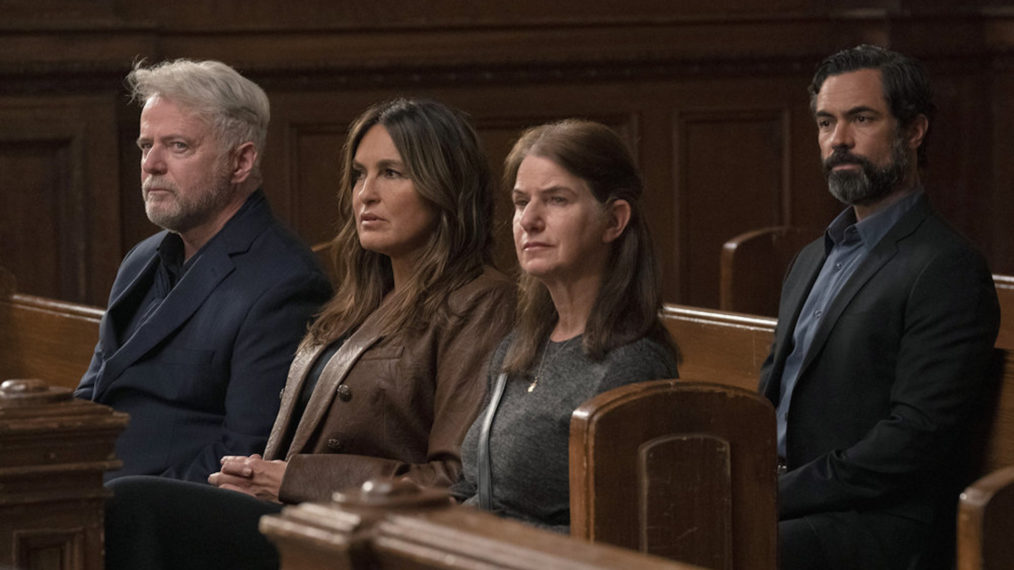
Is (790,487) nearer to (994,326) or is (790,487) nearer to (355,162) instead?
(994,326)

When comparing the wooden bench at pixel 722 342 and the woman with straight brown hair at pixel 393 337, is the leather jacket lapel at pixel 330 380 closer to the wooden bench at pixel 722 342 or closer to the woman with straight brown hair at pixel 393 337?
the woman with straight brown hair at pixel 393 337

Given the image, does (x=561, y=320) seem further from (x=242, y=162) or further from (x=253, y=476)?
(x=242, y=162)

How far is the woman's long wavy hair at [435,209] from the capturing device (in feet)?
9.75

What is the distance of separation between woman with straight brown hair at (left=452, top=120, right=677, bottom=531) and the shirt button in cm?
34

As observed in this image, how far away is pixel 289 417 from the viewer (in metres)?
3.03

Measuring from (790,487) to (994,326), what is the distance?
17.9 inches

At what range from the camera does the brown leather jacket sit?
110 inches

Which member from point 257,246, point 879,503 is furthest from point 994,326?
point 257,246

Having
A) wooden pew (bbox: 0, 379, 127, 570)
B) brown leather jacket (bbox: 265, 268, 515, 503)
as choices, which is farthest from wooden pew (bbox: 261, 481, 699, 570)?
brown leather jacket (bbox: 265, 268, 515, 503)

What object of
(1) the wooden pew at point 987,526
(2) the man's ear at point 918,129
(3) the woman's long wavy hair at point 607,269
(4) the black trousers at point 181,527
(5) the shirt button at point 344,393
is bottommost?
(4) the black trousers at point 181,527

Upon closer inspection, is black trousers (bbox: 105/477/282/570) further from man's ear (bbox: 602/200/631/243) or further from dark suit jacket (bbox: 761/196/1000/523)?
dark suit jacket (bbox: 761/196/1000/523)

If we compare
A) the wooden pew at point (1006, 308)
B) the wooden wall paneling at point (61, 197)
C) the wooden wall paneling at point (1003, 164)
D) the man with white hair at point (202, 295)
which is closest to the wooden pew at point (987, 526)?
the man with white hair at point (202, 295)

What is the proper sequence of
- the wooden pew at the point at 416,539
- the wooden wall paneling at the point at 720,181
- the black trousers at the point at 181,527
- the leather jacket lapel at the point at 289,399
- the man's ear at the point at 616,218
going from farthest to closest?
the wooden wall paneling at the point at 720,181, the leather jacket lapel at the point at 289,399, the man's ear at the point at 616,218, the black trousers at the point at 181,527, the wooden pew at the point at 416,539

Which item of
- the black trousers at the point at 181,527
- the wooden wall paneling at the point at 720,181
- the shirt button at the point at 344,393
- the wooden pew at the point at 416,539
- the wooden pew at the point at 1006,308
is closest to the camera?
the wooden pew at the point at 416,539
